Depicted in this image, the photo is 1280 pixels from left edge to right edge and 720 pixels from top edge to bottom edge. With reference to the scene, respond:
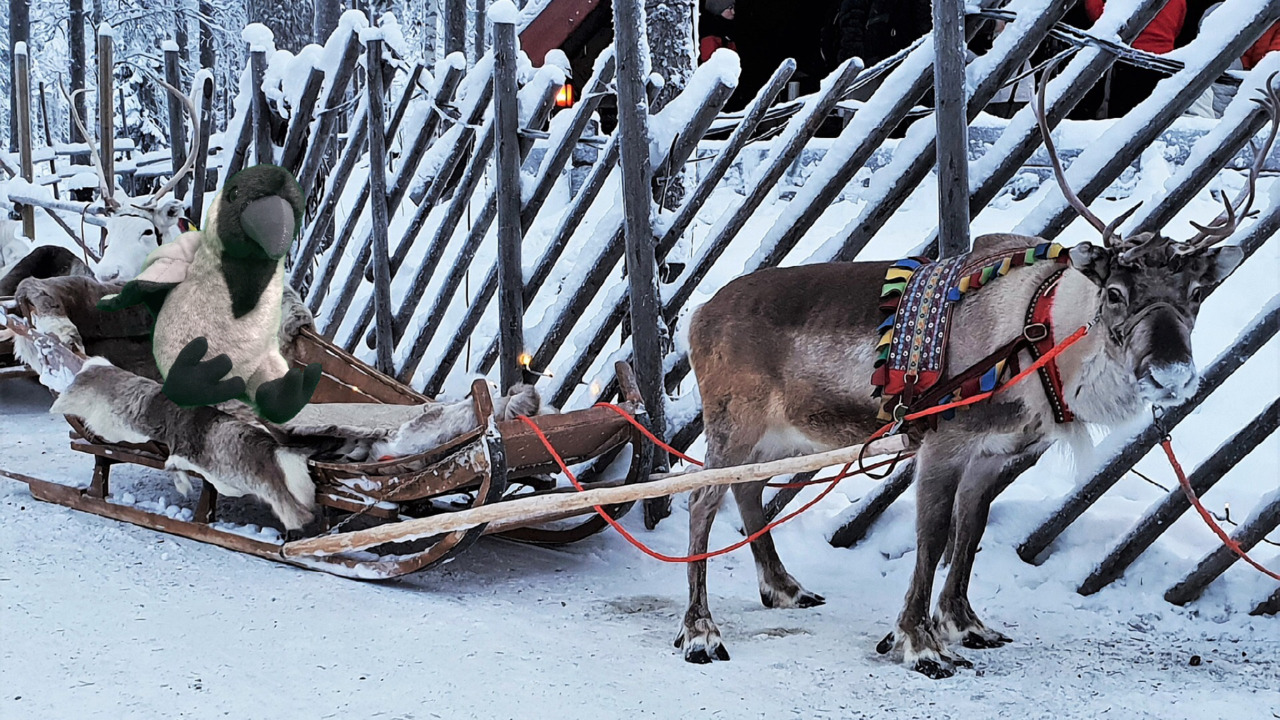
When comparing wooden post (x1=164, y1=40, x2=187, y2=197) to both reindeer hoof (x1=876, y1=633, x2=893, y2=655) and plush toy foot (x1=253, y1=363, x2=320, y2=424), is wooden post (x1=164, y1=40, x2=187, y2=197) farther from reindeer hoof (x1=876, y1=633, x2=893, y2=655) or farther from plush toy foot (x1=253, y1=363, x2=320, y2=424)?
reindeer hoof (x1=876, y1=633, x2=893, y2=655)

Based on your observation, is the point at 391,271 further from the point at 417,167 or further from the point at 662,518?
the point at 662,518

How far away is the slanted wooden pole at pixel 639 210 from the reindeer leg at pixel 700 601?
0.73 m

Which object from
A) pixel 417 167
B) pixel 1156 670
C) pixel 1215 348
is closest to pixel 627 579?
pixel 1156 670

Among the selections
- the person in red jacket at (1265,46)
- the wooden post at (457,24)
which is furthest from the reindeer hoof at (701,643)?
the wooden post at (457,24)

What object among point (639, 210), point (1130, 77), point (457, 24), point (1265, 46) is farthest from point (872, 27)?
point (457, 24)

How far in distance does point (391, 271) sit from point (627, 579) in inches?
105

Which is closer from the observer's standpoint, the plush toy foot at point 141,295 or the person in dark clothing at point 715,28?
the plush toy foot at point 141,295

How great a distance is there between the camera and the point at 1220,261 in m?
2.68

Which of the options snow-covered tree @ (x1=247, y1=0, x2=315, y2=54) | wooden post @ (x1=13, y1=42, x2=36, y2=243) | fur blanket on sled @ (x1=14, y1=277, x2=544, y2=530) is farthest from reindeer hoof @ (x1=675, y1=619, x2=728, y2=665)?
snow-covered tree @ (x1=247, y1=0, x2=315, y2=54)

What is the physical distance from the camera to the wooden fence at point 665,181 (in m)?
3.44

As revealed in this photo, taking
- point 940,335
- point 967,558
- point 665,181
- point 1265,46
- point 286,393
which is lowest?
point 967,558

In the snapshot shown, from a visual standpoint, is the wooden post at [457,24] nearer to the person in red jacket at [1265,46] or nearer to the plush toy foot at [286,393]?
the person in red jacket at [1265,46]

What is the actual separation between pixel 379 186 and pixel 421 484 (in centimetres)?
265

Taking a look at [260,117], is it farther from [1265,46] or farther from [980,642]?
[1265,46]
